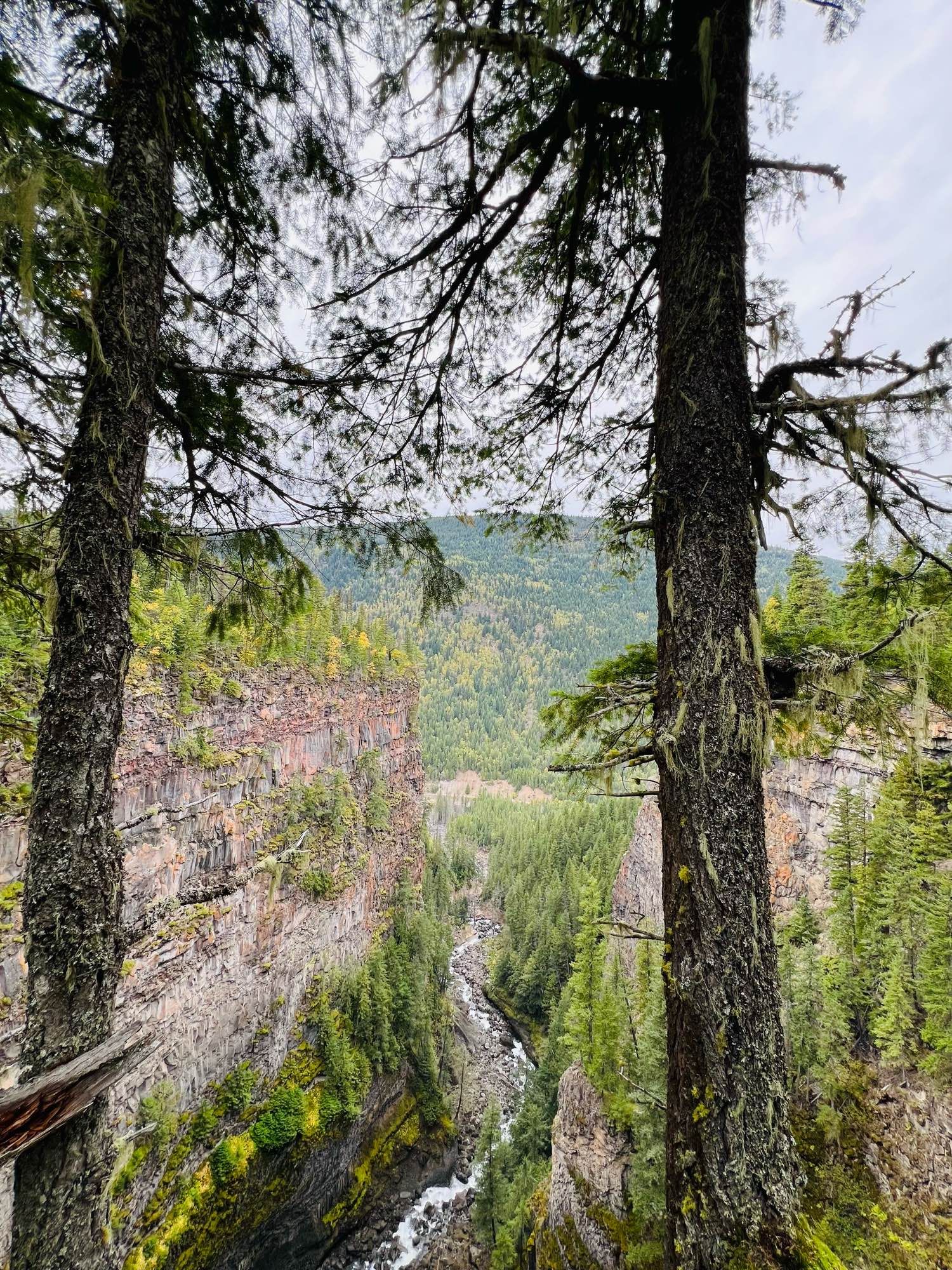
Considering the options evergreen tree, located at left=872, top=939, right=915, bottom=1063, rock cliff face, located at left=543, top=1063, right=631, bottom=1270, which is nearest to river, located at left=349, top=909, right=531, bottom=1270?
rock cliff face, located at left=543, top=1063, right=631, bottom=1270

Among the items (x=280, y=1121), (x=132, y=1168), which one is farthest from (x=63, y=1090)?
(x=280, y=1121)

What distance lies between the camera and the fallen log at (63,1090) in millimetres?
1470

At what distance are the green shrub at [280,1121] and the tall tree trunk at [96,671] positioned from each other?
63.2 feet

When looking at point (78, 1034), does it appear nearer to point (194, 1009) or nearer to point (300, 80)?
point (300, 80)

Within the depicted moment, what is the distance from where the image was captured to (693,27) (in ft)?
7.24

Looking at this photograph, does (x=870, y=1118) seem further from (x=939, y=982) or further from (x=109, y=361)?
(x=109, y=361)

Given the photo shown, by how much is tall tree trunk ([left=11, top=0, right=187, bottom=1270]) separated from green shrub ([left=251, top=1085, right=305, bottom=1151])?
19270 mm

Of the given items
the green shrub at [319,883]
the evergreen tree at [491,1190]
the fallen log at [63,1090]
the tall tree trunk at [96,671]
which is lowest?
the evergreen tree at [491,1190]

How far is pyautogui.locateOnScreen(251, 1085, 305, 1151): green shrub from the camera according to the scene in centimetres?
1553

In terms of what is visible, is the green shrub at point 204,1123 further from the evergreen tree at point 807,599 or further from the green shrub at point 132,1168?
the evergreen tree at point 807,599

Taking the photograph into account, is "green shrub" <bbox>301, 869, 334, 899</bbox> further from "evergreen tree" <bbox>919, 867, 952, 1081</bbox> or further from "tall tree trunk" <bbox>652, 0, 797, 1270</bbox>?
"tall tree trunk" <bbox>652, 0, 797, 1270</bbox>

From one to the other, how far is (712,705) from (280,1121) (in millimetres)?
21295

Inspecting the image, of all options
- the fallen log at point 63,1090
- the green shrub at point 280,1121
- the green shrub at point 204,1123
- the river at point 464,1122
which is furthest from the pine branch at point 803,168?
the river at point 464,1122

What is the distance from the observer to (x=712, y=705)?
201cm
